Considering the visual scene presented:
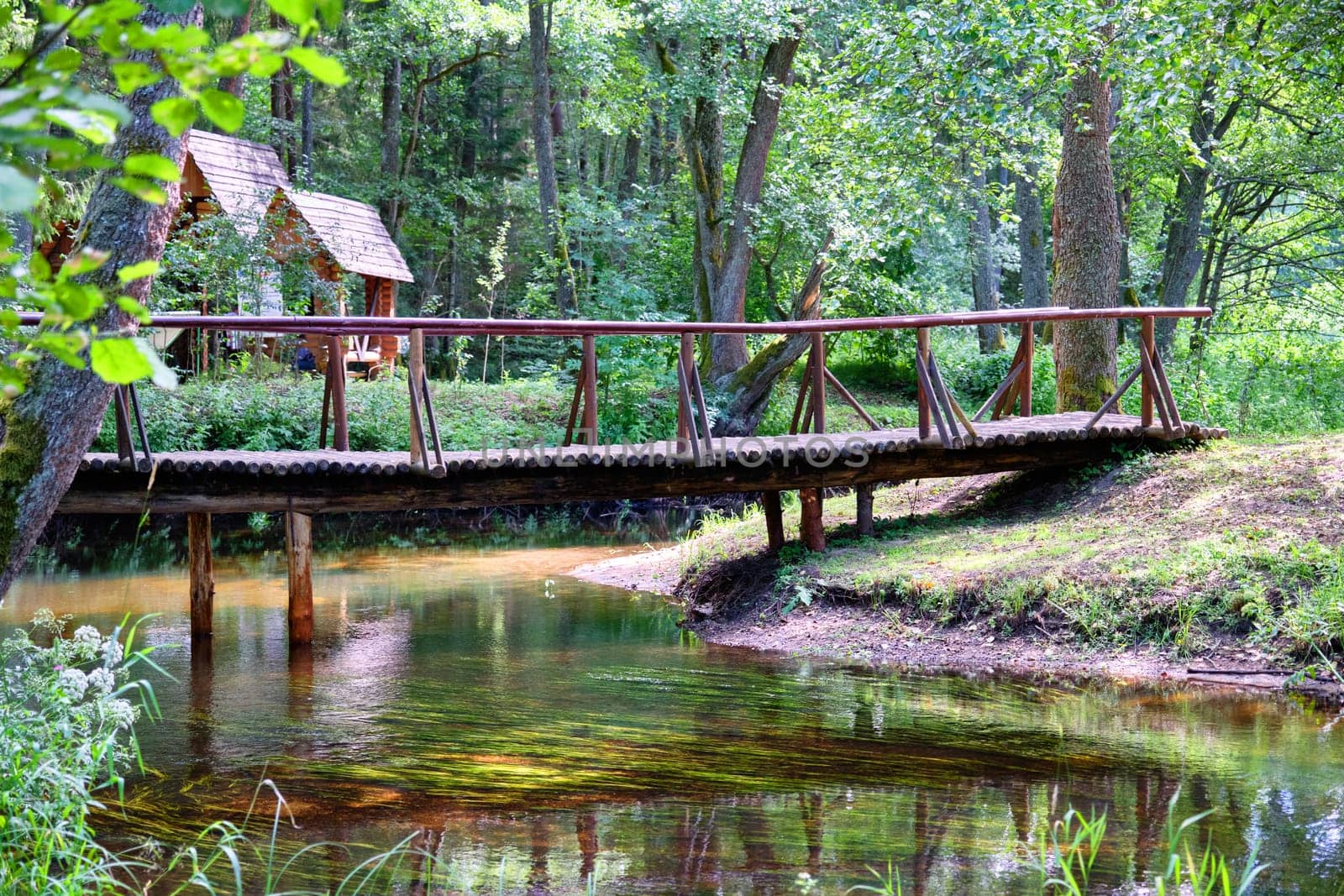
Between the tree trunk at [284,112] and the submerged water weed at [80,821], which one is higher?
the tree trunk at [284,112]

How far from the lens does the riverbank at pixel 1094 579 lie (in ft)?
24.8

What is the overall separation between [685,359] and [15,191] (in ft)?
25.7

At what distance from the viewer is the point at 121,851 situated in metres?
4.28

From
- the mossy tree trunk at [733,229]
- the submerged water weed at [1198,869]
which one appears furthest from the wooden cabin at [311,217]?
the submerged water weed at [1198,869]

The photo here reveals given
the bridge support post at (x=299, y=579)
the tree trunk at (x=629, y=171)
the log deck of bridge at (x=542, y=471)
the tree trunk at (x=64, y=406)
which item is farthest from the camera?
the tree trunk at (x=629, y=171)

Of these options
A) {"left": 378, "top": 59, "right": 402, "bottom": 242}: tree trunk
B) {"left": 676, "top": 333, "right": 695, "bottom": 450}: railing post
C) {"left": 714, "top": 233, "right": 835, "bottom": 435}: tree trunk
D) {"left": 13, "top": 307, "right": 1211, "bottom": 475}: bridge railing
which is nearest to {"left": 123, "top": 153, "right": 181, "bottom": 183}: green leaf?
{"left": 13, "top": 307, "right": 1211, "bottom": 475}: bridge railing

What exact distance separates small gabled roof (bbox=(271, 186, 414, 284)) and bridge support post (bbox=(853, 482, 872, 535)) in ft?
41.5

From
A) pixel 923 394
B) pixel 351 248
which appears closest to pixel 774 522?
pixel 923 394

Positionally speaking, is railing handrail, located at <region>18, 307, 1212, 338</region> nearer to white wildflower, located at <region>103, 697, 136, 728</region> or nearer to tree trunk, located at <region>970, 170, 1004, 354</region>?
white wildflower, located at <region>103, 697, 136, 728</region>

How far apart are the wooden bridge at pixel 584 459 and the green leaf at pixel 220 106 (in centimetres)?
637

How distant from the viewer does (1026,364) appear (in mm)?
11102

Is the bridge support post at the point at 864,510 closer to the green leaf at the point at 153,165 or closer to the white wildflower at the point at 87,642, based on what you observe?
the white wildflower at the point at 87,642

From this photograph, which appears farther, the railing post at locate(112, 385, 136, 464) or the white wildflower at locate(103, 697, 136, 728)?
the railing post at locate(112, 385, 136, 464)

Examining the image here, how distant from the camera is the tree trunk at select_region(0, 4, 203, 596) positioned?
4.06 meters
